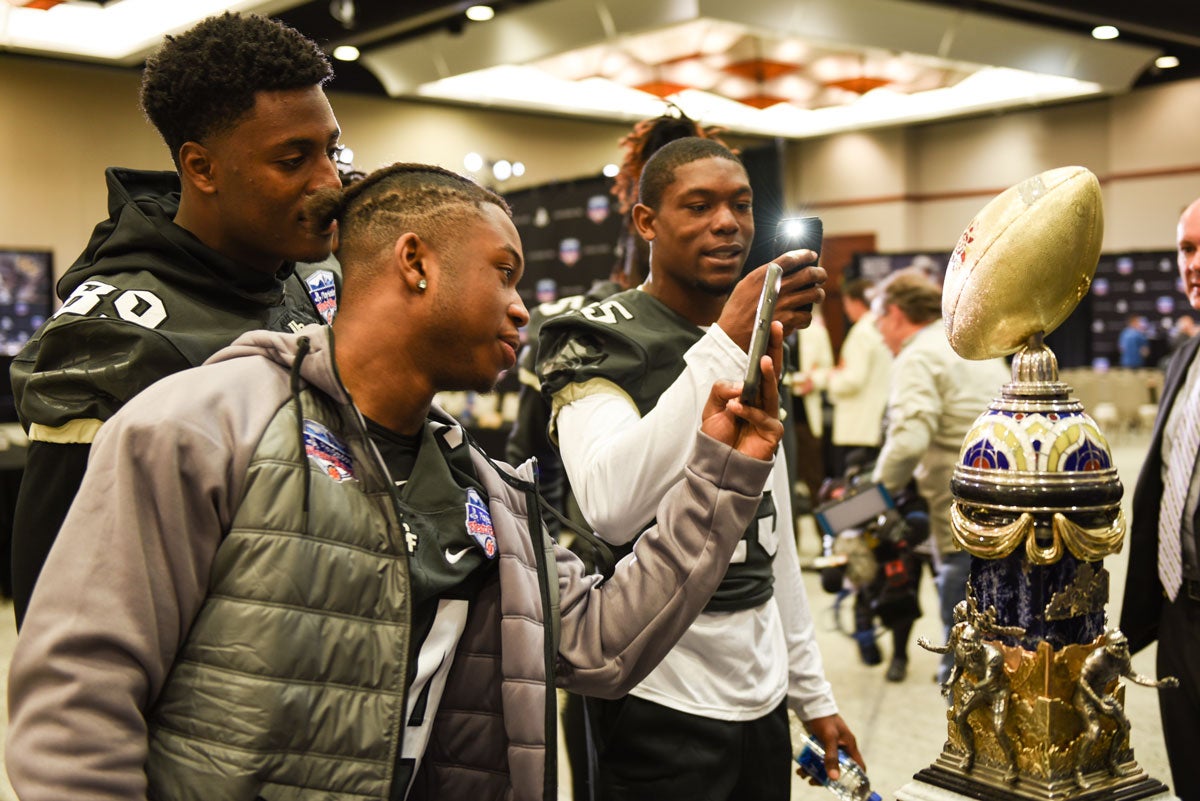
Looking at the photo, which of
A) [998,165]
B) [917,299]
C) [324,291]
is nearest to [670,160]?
[324,291]

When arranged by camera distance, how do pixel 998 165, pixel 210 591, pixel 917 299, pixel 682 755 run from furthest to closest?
pixel 998 165 < pixel 917 299 < pixel 682 755 < pixel 210 591

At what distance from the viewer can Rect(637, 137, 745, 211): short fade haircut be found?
2137mm

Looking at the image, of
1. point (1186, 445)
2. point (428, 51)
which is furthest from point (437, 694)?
point (428, 51)

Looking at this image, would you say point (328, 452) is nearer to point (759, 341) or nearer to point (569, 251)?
point (759, 341)

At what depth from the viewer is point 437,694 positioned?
1320 millimetres

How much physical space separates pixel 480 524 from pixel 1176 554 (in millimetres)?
1840

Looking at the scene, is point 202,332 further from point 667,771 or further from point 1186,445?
point 1186,445

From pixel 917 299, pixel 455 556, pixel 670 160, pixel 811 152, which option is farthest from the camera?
pixel 811 152

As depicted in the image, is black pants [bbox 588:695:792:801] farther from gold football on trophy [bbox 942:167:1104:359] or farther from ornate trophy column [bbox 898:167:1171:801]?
gold football on trophy [bbox 942:167:1104:359]

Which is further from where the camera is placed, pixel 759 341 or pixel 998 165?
pixel 998 165

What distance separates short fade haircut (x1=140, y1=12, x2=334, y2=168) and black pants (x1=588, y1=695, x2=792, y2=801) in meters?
1.14

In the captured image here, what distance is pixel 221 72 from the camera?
5.06 ft

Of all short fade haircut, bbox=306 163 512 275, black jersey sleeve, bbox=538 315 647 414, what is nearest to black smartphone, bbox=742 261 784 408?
short fade haircut, bbox=306 163 512 275

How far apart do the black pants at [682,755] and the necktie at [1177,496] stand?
42.3 inches
